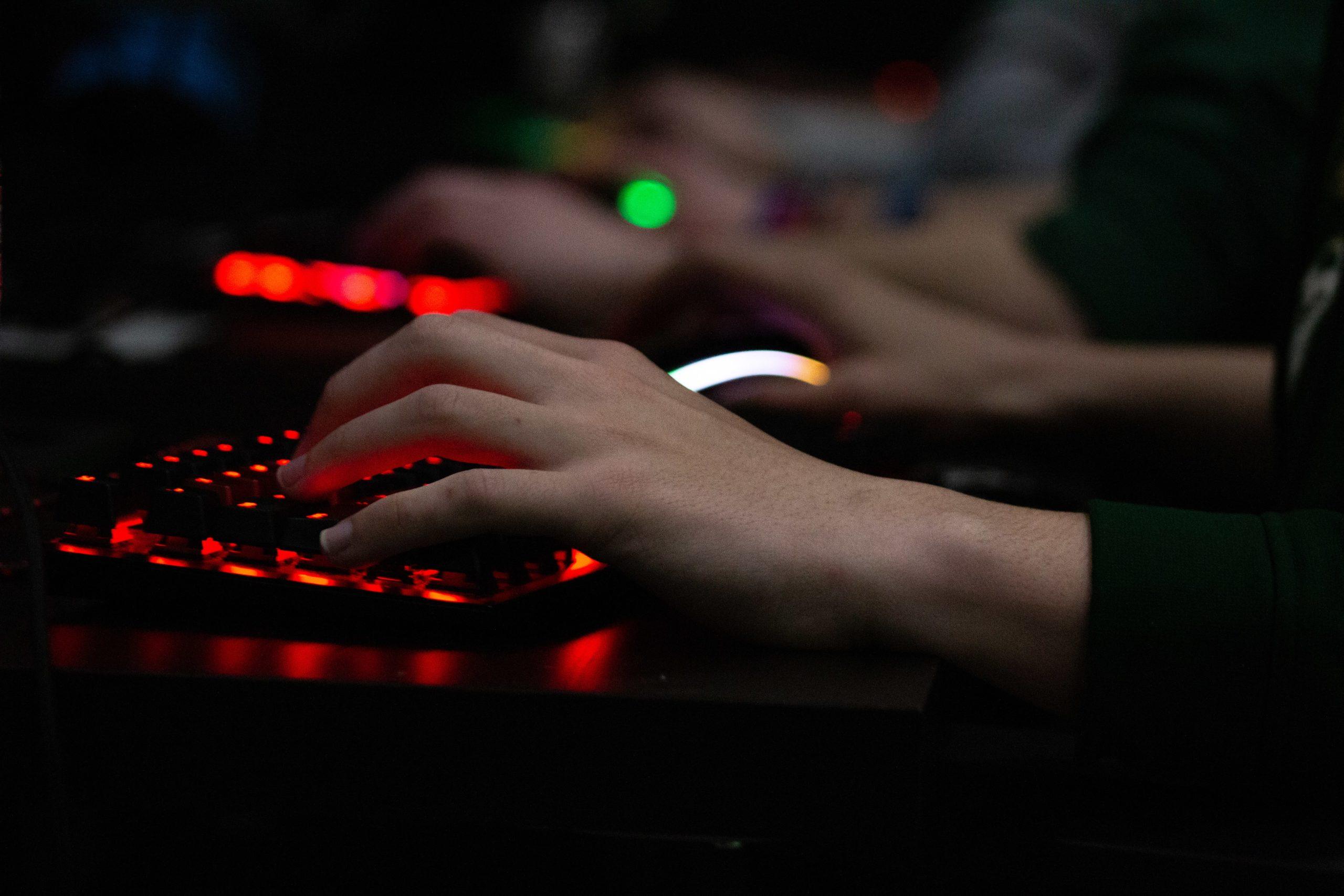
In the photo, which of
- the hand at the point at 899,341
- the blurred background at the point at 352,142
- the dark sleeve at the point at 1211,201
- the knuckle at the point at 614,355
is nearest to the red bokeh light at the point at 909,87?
the blurred background at the point at 352,142

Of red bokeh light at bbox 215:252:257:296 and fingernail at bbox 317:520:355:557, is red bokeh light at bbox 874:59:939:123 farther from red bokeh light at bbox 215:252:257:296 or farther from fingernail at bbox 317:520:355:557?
fingernail at bbox 317:520:355:557

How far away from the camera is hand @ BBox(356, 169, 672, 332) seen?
1.01m

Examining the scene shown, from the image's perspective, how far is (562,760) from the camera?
1.11ft

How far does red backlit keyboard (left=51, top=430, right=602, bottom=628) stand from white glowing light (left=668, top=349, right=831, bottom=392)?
189 mm

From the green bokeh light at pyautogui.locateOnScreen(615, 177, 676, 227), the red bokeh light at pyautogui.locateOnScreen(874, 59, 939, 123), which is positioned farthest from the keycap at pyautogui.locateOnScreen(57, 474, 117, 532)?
the red bokeh light at pyautogui.locateOnScreen(874, 59, 939, 123)

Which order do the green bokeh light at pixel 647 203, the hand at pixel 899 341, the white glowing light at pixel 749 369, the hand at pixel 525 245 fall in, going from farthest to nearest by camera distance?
1. the green bokeh light at pixel 647 203
2. the hand at pixel 525 245
3. the hand at pixel 899 341
4. the white glowing light at pixel 749 369

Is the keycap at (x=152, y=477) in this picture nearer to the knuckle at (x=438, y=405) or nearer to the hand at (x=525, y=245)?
the knuckle at (x=438, y=405)

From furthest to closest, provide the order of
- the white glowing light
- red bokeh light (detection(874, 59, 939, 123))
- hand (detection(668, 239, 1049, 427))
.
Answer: red bokeh light (detection(874, 59, 939, 123)) < hand (detection(668, 239, 1049, 427)) < the white glowing light

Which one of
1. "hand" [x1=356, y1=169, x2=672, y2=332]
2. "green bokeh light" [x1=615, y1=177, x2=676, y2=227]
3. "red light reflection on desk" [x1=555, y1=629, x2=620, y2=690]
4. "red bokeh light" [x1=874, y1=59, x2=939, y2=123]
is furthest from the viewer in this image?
"red bokeh light" [x1=874, y1=59, x2=939, y2=123]

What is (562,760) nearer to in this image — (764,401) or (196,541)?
(196,541)

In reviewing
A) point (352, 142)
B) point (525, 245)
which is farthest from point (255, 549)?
point (352, 142)

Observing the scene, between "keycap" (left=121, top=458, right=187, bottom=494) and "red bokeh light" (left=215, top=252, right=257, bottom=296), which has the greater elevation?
"red bokeh light" (left=215, top=252, right=257, bottom=296)

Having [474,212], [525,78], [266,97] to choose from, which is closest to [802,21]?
[525,78]

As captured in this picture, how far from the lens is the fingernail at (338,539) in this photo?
1.30ft
